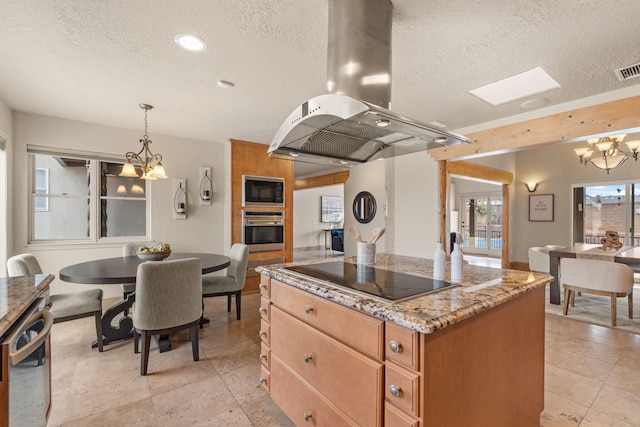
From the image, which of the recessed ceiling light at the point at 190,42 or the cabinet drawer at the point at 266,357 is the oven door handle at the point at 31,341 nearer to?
the cabinet drawer at the point at 266,357

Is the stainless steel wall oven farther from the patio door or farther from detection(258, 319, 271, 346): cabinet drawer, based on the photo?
the patio door

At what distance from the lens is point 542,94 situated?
9.60 ft

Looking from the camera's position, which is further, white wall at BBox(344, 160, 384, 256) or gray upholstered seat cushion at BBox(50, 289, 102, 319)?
white wall at BBox(344, 160, 384, 256)

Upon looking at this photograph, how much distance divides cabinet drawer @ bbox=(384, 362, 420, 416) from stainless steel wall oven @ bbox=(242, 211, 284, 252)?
152 inches

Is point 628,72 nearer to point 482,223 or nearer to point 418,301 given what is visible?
point 418,301

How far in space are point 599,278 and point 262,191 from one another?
4.56 m

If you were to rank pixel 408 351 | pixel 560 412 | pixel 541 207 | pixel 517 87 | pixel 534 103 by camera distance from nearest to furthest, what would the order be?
pixel 408 351 < pixel 560 412 < pixel 517 87 < pixel 534 103 < pixel 541 207

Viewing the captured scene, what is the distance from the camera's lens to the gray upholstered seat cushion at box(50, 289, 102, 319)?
8.07 feet

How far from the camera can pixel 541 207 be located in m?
6.72

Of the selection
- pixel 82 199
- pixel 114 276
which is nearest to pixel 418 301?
pixel 114 276

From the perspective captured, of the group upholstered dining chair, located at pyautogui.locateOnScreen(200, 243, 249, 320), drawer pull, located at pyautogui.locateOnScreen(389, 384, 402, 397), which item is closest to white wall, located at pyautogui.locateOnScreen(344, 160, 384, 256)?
upholstered dining chair, located at pyautogui.locateOnScreen(200, 243, 249, 320)

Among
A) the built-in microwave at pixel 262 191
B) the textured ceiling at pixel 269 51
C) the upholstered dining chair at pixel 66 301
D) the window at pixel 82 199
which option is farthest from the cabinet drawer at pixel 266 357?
the window at pixel 82 199

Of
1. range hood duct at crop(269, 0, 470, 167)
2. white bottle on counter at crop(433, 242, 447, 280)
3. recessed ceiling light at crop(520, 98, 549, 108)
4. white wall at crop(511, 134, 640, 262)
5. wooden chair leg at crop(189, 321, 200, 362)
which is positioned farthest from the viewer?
white wall at crop(511, 134, 640, 262)

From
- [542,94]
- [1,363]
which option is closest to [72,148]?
[1,363]
